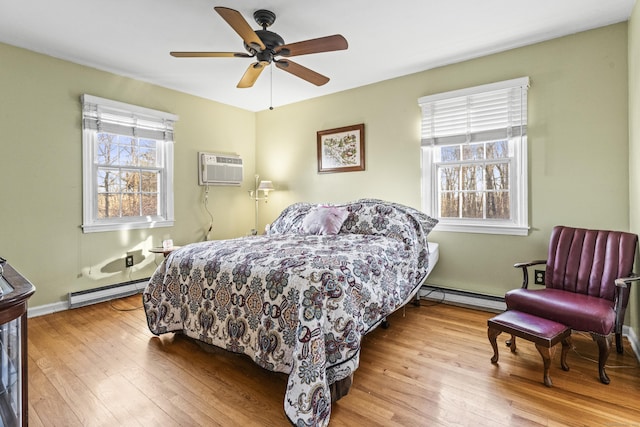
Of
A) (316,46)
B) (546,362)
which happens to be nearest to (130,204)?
(316,46)

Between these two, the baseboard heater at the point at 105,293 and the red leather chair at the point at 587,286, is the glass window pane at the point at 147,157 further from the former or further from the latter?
the red leather chair at the point at 587,286

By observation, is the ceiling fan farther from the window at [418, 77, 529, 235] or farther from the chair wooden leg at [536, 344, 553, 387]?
the chair wooden leg at [536, 344, 553, 387]

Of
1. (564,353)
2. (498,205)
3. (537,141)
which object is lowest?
(564,353)

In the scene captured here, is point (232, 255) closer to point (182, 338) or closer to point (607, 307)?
point (182, 338)

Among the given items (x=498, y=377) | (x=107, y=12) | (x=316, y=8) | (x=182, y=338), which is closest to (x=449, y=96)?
(x=316, y=8)

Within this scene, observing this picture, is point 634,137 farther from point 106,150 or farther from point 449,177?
point 106,150

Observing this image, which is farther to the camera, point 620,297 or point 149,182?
point 149,182

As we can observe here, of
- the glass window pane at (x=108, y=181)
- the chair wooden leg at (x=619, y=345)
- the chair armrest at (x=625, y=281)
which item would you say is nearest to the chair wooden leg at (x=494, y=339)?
the chair armrest at (x=625, y=281)

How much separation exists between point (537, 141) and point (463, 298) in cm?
164

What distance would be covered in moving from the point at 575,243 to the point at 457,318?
1120 mm

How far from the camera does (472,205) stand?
338cm

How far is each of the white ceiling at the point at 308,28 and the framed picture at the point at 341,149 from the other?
0.78m

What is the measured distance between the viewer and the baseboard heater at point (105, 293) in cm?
333

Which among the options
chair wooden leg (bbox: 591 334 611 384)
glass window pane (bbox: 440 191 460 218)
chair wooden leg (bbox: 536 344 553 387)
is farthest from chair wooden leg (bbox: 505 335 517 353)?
glass window pane (bbox: 440 191 460 218)
